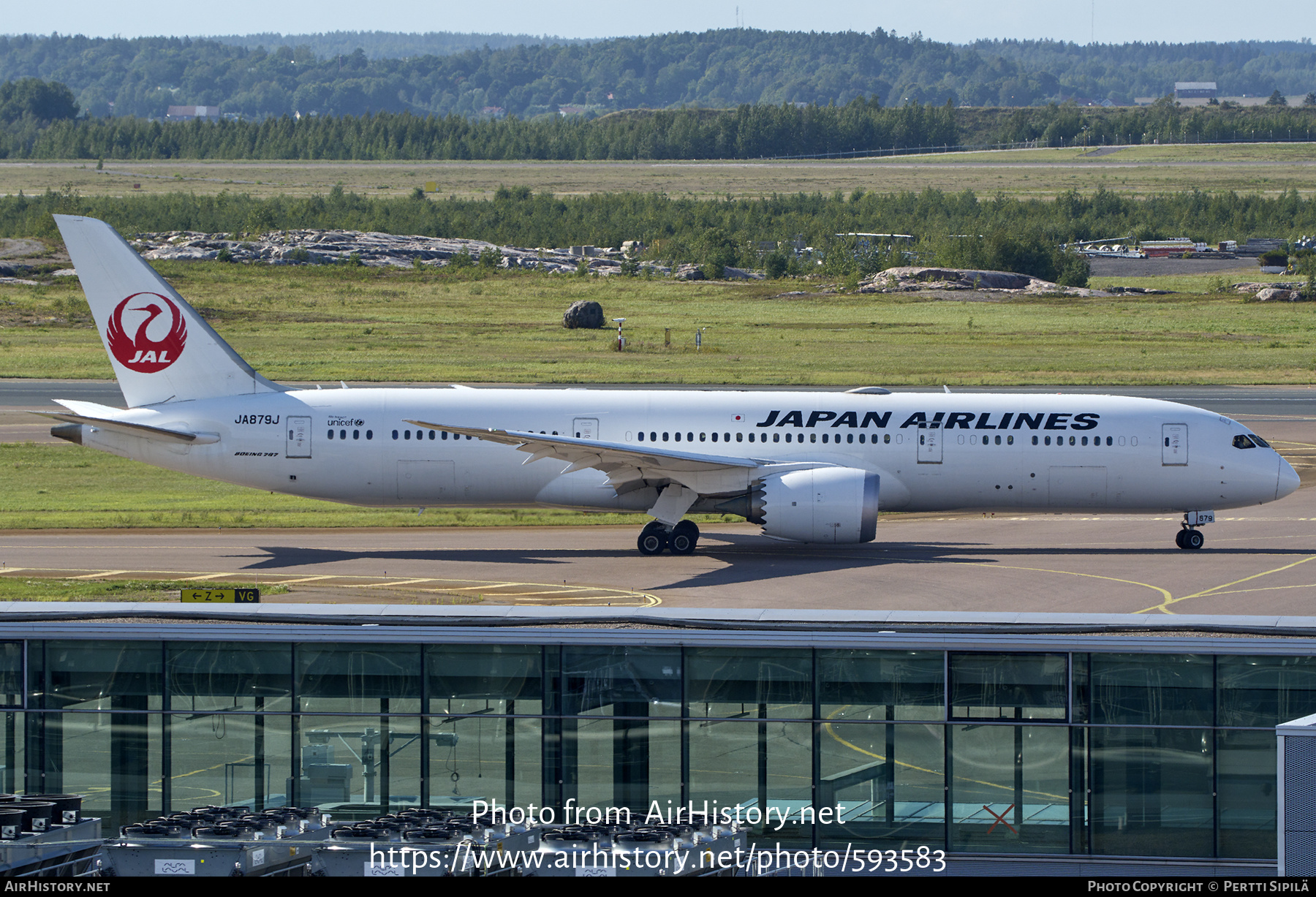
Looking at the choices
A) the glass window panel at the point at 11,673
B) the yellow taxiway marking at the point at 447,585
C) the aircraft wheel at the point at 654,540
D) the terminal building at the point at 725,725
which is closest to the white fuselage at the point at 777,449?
the aircraft wheel at the point at 654,540

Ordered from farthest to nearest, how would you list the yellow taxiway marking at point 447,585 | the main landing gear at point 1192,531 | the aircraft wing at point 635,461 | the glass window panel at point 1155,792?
the main landing gear at point 1192,531, the aircraft wing at point 635,461, the yellow taxiway marking at point 447,585, the glass window panel at point 1155,792

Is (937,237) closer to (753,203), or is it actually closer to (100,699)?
(753,203)

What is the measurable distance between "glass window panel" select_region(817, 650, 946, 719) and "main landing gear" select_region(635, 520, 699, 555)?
80.2ft

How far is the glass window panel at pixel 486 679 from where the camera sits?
61.8ft

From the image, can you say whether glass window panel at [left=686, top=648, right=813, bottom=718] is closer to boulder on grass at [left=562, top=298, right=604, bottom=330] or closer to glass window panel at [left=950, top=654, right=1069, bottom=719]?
glass window panel at [left=950, top=654, right=1069, bottom=719]

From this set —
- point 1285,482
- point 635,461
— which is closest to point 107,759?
point 635,461

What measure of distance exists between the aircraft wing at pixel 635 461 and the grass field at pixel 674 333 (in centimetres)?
3521

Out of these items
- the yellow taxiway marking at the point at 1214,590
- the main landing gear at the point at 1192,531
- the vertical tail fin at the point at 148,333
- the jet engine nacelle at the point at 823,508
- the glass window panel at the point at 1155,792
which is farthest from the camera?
the vertical tail fin at the point at 148,333

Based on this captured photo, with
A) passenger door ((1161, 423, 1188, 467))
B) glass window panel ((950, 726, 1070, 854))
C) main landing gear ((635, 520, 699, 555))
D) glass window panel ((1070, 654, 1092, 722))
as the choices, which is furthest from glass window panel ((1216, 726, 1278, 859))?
passenger door ((1161, 423, 1188, 467))

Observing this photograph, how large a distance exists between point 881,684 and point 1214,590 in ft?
72.8

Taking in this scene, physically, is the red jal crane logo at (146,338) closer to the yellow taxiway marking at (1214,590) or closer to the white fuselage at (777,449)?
the white fuselage at (777,449)

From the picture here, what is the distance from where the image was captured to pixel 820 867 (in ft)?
57.2

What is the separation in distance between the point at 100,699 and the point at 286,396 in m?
25.6
